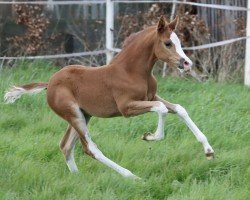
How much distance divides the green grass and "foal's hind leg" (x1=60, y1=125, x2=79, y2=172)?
3.1 inches

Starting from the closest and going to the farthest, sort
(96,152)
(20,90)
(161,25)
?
(161,25)
(96,152)
(20,90)

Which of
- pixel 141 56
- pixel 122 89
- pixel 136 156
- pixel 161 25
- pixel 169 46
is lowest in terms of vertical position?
pixel 136 156

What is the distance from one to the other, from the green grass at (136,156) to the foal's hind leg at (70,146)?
0.08 metres

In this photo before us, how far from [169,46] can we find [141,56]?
315mm

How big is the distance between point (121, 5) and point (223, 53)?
6.54 feet

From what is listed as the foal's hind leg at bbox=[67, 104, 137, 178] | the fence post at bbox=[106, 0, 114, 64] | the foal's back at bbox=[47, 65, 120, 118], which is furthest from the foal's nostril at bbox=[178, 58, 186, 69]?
the fence post at bbox=[106, 0, 114, 64]

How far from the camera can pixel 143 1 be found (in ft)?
38.0

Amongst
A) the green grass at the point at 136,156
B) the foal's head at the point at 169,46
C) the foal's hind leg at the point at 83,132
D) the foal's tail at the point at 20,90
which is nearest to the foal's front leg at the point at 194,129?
the green grass at the point at 136,156

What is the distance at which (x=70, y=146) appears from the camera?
6.77 meters

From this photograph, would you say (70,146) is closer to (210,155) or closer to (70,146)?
(70,146)

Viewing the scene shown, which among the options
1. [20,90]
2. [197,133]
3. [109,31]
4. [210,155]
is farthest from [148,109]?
[109,31]

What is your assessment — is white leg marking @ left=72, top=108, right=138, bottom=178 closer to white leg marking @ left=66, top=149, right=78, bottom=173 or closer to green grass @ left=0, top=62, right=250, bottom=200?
green grass @ left=0, top=62, right=250, bottom=200

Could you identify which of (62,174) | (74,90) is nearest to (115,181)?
(62,174)

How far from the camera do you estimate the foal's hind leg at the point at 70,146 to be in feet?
21.8
